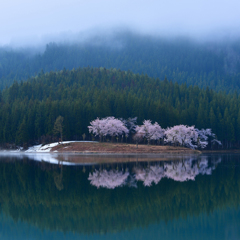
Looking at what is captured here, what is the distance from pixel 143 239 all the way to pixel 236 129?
4002 inches

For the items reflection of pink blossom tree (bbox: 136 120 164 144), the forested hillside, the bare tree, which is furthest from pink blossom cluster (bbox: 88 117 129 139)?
the bare tree

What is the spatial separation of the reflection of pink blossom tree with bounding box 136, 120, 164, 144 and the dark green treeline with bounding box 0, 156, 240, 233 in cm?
6449

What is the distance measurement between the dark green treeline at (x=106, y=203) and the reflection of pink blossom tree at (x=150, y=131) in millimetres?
64489

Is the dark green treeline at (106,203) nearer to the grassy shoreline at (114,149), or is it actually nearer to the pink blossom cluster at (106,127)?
the grassy shoreline at (114,149)

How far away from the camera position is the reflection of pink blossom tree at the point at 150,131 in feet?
293

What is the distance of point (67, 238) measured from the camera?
11641 mm

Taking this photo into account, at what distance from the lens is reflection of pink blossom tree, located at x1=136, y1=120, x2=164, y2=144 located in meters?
89.3

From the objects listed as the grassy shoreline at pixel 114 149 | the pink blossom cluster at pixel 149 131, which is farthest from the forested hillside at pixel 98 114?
the grassy shoreline at pixel 114 149

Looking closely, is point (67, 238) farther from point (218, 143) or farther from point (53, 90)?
point (53, 90)

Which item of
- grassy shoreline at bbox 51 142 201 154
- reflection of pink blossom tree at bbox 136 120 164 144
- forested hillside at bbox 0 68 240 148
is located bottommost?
grassy shoreline at bbox 51 142 201 154

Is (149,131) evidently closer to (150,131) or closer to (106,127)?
(150,131)

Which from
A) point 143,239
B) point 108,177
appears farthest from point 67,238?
point 108,177

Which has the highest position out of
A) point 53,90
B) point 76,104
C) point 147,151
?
point 53,90

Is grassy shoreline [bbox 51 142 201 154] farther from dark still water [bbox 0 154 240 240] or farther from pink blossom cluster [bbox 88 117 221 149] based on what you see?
dark still water [bbox 0 154 240 240]
